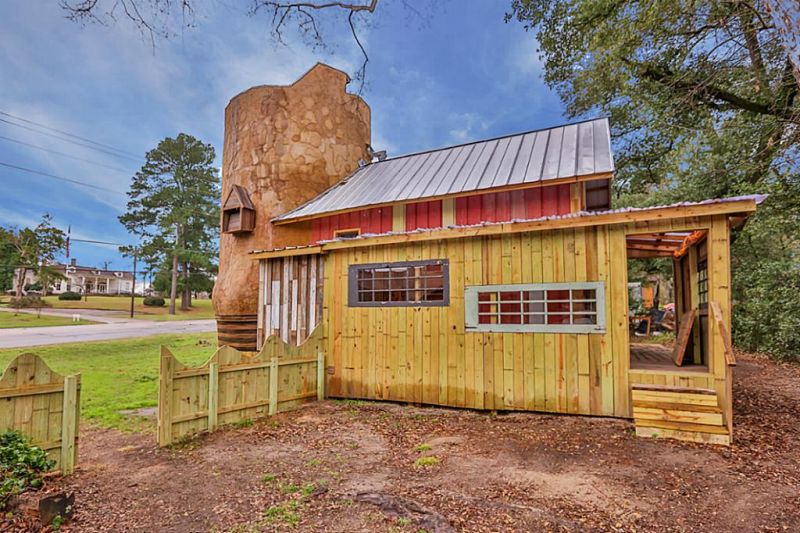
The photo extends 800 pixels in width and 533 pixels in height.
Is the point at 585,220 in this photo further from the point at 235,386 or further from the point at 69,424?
the point at 69,424

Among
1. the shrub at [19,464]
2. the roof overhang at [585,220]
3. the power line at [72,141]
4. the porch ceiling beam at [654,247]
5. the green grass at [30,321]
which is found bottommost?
the green grass at [30,321]

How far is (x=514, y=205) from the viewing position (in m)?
8.07

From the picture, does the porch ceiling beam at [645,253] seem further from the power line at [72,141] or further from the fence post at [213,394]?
the power line at [72,141]

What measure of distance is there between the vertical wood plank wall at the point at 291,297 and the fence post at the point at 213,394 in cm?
236

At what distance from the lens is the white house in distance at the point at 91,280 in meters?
66.8

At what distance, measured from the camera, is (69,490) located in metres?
3.62

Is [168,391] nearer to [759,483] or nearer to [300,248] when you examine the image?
[300,248]

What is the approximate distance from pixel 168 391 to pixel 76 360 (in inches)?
380

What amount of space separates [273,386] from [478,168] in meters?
6.03

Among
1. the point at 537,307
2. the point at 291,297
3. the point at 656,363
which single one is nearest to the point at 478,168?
the point at 537,307

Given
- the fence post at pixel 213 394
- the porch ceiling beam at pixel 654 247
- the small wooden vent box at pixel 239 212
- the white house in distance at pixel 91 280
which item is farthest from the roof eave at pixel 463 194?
the white house in distance at pixel 91 280

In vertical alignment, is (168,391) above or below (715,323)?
below

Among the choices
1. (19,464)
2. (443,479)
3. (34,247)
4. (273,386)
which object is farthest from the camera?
(34,247)

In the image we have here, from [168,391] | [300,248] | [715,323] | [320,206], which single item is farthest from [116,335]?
[715,323]
